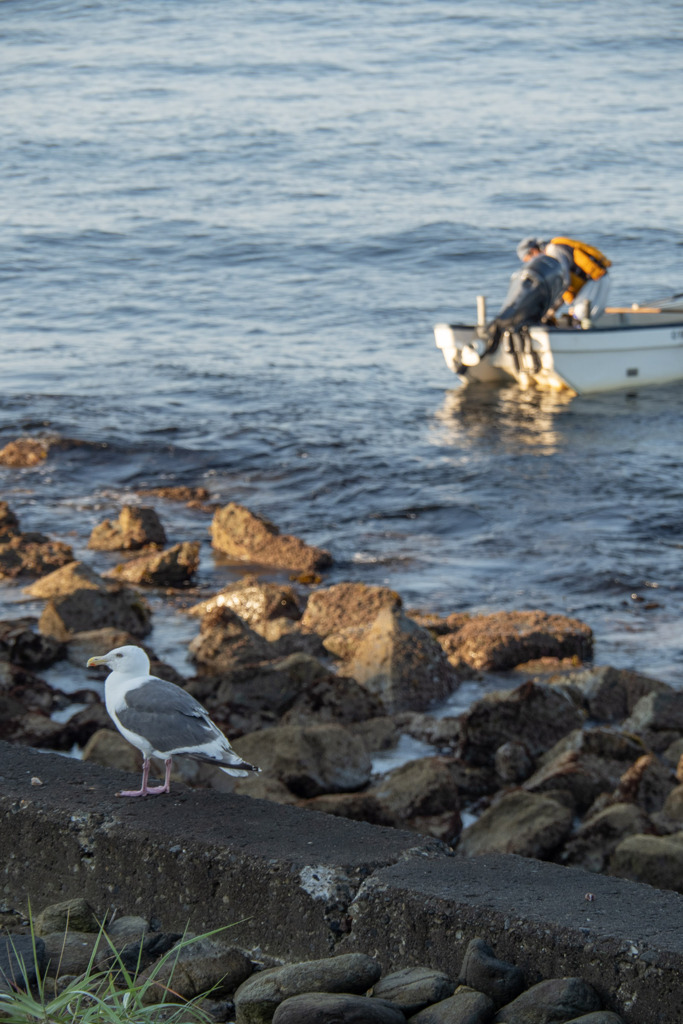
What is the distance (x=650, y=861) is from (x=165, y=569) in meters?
5.75

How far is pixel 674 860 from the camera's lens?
484 cm

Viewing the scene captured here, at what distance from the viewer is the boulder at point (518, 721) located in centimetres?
653

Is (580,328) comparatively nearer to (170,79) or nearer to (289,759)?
(289,759)

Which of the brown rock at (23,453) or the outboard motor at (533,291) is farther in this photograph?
the outboard motor at (533,291)

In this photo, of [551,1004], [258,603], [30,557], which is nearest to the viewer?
[551,1004]

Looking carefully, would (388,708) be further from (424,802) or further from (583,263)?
(583,263)

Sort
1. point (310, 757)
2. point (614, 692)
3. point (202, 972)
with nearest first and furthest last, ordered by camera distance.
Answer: point (202, 972)
point (310, 757)
point (614, 692)

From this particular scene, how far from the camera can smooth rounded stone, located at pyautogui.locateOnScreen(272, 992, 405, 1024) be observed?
2.68m

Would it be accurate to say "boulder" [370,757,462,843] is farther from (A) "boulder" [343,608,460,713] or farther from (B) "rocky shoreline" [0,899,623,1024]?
(B) "rocky shoreline" [0,899,623,1024]

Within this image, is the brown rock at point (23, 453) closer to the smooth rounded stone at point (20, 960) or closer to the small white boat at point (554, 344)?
the small white boat at point (554, 344)

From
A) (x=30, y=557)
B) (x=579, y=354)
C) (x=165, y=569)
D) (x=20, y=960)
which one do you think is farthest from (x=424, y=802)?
(x=579, y=354)

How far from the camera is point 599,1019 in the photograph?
2.74 metres

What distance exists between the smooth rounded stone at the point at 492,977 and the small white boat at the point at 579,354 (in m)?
13.9

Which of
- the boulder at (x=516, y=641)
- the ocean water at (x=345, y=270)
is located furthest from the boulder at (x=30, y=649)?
the boulder at (x=516, y=641)
